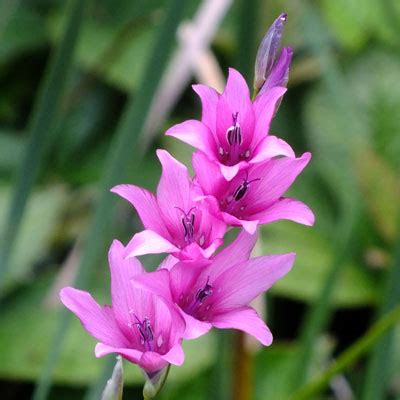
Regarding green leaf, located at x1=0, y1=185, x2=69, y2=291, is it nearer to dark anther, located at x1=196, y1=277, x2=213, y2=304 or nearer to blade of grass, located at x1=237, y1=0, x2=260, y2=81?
blade of grass, located at x1=237, y1=0, x2=260, y2=81

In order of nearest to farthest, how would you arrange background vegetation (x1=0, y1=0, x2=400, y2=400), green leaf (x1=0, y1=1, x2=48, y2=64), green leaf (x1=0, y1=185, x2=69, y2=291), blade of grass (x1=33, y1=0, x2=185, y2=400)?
1. blade of grass (x1=33, y1=0, x2=185, y2=400)
2. background vegetation (x1=0, y1=0, x2=400, y2=400)
3. green leaf (x1=0, y1=185, x2=69, y2=291)
4. green leaf (x1=0, y1=1, x2=48, y2=64)

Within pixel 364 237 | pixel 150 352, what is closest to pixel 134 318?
pixel 150 352

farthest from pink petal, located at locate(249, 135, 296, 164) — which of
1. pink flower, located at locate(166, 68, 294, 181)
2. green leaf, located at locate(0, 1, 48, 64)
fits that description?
green leaf, located at locate(0, 1, 48, 64)

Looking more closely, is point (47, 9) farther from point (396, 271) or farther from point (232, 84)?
point (232, 84)

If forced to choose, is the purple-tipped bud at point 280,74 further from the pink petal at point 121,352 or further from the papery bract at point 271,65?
the pink petal at point 121,352

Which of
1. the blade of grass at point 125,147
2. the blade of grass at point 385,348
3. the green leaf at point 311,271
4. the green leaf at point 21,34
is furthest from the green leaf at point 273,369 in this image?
the green leaf at point 21,34
